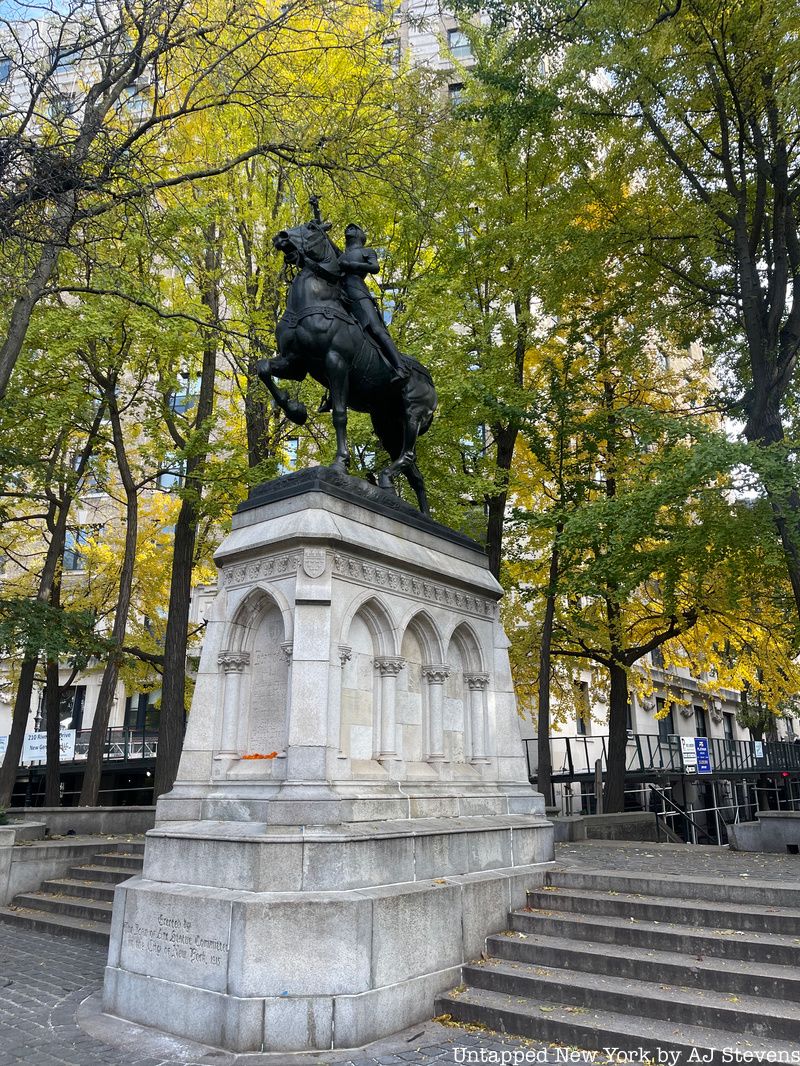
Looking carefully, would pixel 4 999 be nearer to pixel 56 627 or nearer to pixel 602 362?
pixel 56 627

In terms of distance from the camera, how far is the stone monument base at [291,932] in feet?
19.3

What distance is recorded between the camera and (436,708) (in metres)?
8.84

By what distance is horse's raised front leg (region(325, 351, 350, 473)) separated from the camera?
337 inches

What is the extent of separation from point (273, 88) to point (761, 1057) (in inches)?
499

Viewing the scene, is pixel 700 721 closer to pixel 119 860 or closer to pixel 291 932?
pixel 119 860

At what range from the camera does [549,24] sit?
14172 millimetres

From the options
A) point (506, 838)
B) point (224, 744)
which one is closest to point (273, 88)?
point (224, 744)

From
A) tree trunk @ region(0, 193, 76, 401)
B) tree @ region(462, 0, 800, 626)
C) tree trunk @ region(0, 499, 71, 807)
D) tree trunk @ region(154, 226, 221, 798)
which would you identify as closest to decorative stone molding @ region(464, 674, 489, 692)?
tree @ region(462, 0, 800, 626)

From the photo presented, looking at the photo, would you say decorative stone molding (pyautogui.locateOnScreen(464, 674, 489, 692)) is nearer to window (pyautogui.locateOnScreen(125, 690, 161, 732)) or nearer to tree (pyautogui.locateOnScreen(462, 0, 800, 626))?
tree (pyautogui.locateOnScreen(462, 0, 800, 626))

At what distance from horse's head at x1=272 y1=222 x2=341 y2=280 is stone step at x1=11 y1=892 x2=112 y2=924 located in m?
8.89

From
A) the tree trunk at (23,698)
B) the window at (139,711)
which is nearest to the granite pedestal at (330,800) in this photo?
the tree trunk at (23,698)

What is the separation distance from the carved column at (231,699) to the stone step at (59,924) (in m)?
3.79

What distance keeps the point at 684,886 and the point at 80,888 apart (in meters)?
8.96

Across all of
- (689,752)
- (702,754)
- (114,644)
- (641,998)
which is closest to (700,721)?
(702,754)
